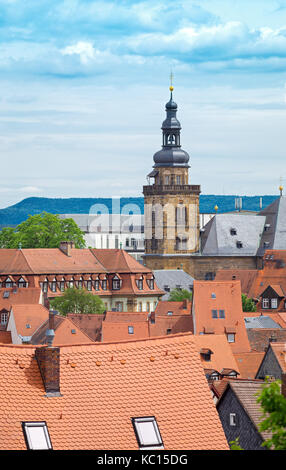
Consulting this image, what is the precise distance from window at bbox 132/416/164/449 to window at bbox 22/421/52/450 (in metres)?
1.82

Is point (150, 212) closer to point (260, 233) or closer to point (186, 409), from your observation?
point (260, 233)

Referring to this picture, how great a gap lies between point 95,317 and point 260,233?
2754 inches

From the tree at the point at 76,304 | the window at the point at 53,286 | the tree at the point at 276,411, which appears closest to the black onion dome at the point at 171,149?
the window at the point at 53,286

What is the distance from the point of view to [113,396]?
83.4 feet

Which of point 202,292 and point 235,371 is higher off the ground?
point 202,292

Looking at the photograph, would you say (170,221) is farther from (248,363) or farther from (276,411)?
(276,411)

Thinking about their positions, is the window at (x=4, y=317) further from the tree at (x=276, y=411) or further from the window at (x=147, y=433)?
the tree at (x=276, y=411)

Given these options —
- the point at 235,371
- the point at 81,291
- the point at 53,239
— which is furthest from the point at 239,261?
the point at 235,371

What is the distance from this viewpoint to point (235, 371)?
2226 inches

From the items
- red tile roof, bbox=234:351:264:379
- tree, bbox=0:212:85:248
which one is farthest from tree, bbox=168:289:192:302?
red tile roof, bbox=234:351:264:379

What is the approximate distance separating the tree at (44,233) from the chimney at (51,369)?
346 ft

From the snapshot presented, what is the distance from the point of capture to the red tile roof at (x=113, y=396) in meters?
24.5

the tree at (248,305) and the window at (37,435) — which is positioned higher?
the tree at (248,305)

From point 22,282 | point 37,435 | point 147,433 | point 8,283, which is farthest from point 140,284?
point 37,435
